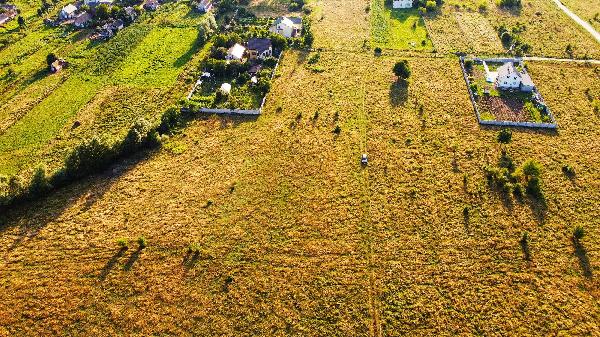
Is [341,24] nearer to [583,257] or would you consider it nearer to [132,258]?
[583,257]

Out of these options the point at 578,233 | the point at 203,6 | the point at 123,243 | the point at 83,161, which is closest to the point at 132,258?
the point at 123,243

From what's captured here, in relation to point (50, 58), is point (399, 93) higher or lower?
lower

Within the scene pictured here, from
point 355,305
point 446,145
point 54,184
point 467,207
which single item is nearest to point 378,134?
point 446,145

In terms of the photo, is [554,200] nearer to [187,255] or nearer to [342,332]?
[342,332]

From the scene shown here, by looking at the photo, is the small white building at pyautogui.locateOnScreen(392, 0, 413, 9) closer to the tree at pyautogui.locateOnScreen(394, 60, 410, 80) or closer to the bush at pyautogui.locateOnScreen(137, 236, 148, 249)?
the tree at pyautogui.locateOnScreen(394, 60, 410, 80)

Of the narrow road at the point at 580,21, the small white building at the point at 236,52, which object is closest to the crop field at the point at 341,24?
the small white building at the point at 236,52

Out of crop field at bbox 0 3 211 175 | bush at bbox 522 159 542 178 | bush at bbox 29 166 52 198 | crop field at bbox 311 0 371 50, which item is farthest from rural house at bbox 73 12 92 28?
bush at bbox 522 159 542 178
